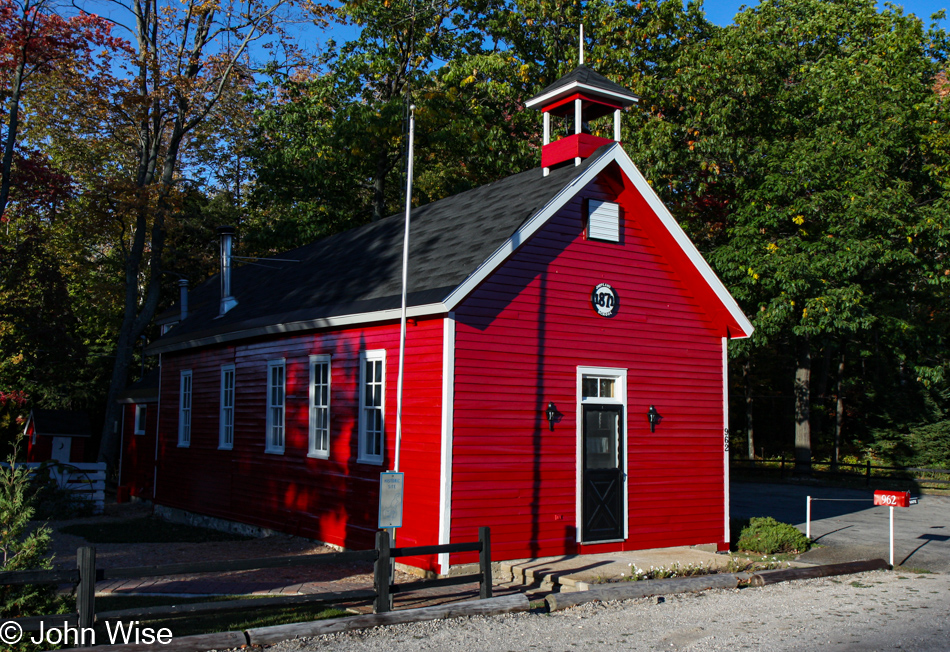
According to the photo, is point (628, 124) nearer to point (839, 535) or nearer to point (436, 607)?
point (839, 535)

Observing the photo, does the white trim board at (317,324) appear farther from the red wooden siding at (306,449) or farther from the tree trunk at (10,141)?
the tree trunk at (10,141)

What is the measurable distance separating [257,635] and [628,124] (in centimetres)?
2080

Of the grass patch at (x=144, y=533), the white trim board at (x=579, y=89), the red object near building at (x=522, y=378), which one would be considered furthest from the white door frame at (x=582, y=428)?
the grass patch at (x=144, y=533)

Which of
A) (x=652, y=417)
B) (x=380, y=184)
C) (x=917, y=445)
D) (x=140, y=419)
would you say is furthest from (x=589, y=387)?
(x=917, y=445)

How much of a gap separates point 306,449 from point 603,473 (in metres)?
5.49

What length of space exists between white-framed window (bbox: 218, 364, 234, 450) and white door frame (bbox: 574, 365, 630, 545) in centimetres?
879

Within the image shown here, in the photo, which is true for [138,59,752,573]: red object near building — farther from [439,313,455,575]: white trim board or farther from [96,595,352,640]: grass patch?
[96,595,352,640]: grass patch

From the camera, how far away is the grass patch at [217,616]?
8.44 metres

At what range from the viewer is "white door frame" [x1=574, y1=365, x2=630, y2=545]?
12750 mm

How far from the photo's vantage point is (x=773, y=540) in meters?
14.3

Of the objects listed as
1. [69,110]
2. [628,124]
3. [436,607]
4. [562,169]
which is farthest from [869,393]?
[69,110]

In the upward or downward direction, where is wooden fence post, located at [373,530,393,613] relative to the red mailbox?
downward

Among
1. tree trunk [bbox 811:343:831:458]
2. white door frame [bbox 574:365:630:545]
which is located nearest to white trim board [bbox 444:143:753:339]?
white door frame [bbox 574:365:630:545]

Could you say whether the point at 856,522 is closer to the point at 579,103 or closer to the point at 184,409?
the point at 579,103
